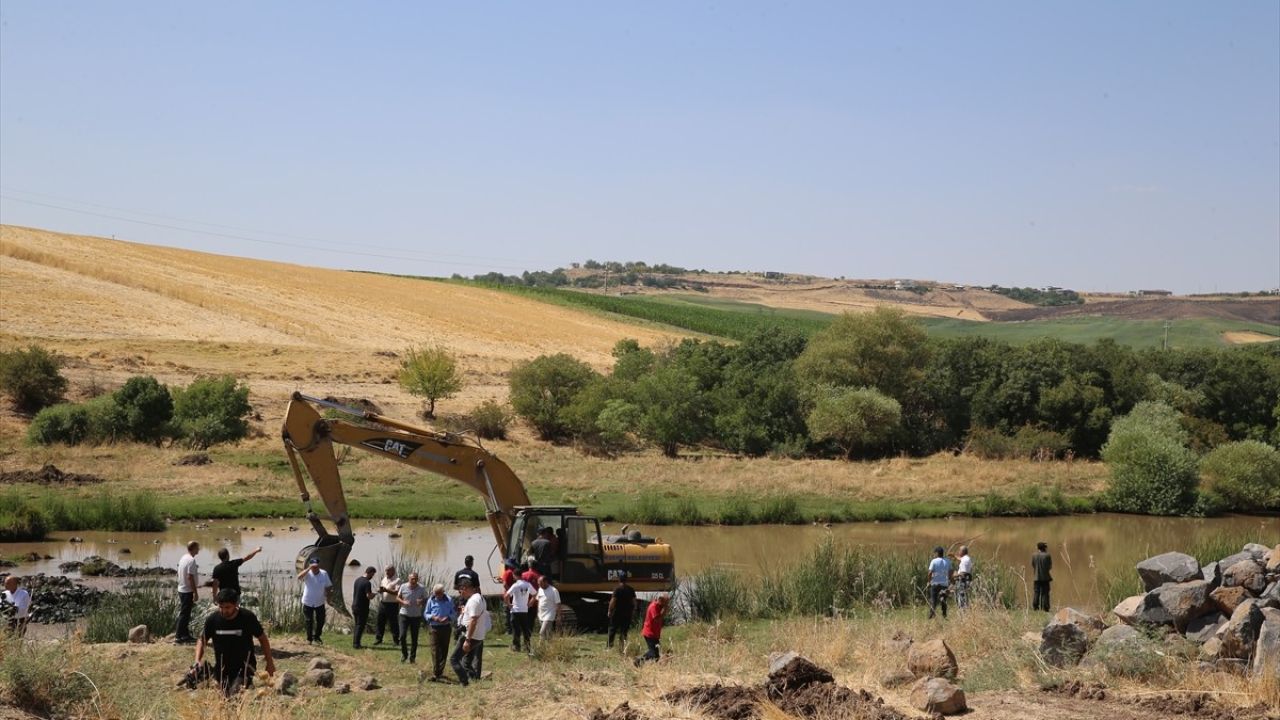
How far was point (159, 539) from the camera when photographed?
104 ft

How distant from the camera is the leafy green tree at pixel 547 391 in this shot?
186 feet

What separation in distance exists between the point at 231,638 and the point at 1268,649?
1090 cm

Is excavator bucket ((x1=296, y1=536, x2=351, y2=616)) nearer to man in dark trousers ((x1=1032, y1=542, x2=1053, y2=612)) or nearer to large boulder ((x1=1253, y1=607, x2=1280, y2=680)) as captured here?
man in dark trousers ((x1=1032, y1=542, x2=1053, y2=612))

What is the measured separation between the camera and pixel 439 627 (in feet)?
53.1

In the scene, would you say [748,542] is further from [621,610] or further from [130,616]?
[130,616]

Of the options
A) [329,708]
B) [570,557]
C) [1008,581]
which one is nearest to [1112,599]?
[1008,581]

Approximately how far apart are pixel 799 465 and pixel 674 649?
3390 centimetres

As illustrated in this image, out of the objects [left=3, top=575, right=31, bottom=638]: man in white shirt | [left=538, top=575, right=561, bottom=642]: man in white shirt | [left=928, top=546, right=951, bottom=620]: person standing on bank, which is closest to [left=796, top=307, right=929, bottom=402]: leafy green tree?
[left=928, top=546, right=951, bottom=620]: person standing on bank

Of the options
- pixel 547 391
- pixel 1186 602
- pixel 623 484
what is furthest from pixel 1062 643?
pixel 547 391

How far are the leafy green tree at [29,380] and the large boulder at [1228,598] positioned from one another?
143 ft

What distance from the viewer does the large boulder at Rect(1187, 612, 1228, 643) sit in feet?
50.8

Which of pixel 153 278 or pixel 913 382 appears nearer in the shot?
pixel 913 382

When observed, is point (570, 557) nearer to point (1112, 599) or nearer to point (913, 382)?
point (1112, 599)

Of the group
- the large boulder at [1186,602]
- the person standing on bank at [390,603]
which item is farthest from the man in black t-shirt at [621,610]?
the large boulder at [1186,602]
